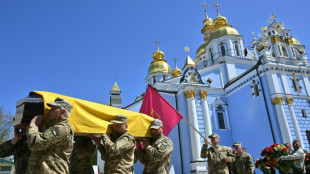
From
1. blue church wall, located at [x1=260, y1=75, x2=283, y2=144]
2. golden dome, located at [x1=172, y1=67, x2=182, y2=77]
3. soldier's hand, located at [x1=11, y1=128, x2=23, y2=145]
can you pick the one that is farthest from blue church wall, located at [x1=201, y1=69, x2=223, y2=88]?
soldier's hand, located at [x1=11, y1=128, x2=23, y2=145]

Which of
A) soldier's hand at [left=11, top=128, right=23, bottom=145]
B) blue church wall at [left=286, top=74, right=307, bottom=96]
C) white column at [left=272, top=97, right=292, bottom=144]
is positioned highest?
blue church wall at [left=286, top=74, right=307, bottom=96]

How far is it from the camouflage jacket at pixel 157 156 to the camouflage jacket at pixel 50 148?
1.62m

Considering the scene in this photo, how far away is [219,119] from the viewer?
810 inches

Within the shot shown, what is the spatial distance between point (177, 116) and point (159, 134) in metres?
1.81

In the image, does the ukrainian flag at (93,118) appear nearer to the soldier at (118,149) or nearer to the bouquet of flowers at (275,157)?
the soldier at (118,149)

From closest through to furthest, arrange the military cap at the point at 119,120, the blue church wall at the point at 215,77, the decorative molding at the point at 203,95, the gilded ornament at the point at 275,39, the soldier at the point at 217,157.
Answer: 1. the military cap at the point at 119,120
2. the soldier at the point at 217,157
3. the decorative molding at the point at 203,95
4. the gilded ornament at the point at 275,39
5. the blue church wall at the point at 215,77

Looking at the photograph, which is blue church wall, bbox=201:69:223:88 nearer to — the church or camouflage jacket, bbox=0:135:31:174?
the church

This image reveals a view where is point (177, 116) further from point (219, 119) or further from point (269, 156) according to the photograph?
point (219, 119)

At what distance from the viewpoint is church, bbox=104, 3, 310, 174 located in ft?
56.5

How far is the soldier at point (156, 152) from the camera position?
190 inches

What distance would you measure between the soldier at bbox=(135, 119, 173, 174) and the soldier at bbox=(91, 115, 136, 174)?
482mm

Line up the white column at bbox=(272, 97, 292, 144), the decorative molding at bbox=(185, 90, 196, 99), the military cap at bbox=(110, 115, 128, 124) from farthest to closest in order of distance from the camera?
the decorative molding at bbox=(185, 90, 196, 99), the white column at bbox=(272, 97, 292, 144), the military cap at bbox=(110, 115, 128, 124)

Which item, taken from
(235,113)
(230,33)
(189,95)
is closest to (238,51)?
(230,33)

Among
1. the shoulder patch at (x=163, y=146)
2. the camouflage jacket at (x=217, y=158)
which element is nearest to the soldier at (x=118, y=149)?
the shoulder patch at (x=163, y=146)
